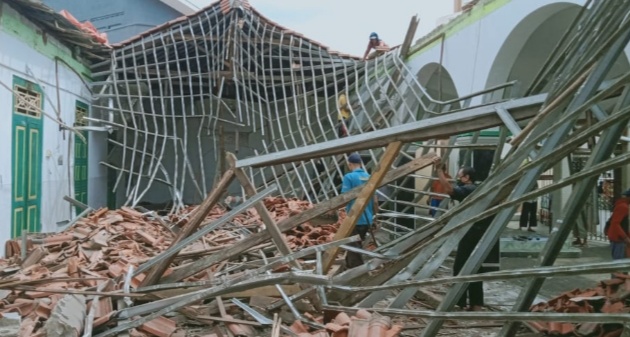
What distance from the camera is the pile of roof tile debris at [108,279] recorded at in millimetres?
3861

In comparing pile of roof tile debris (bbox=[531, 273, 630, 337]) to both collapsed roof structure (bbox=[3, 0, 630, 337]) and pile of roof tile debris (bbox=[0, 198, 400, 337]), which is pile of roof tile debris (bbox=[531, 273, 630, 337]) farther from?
pile of roof tile debris (bbox=[0, 198, 400, 337])

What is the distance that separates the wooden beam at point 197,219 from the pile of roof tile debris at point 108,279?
0.13 meters

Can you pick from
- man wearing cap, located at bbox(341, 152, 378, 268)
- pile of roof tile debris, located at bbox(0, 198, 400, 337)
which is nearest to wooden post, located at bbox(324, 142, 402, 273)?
pile of roof tile debris, located at bbox(0, 198, 400, 337)

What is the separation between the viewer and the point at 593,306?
173 inches

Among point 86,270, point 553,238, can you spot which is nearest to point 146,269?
point 86,270

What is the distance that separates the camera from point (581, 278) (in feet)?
24.1

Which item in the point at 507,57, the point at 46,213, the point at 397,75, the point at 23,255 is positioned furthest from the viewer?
the point at 397,75

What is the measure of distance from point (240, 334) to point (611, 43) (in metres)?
3.40

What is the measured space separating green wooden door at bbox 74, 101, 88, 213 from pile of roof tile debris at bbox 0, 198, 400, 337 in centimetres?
259

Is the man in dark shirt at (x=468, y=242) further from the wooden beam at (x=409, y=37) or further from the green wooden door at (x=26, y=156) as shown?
the green wooden door at (x=26, y=156)

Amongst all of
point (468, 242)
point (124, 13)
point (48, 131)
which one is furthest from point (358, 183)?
point (124, 13)

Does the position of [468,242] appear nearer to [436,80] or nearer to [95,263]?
[95,263]

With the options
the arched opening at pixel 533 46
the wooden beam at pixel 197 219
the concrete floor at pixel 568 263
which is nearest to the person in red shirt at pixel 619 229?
the concrete floor at pixel 568 263

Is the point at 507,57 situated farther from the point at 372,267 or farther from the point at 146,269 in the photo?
the point at 146,269
